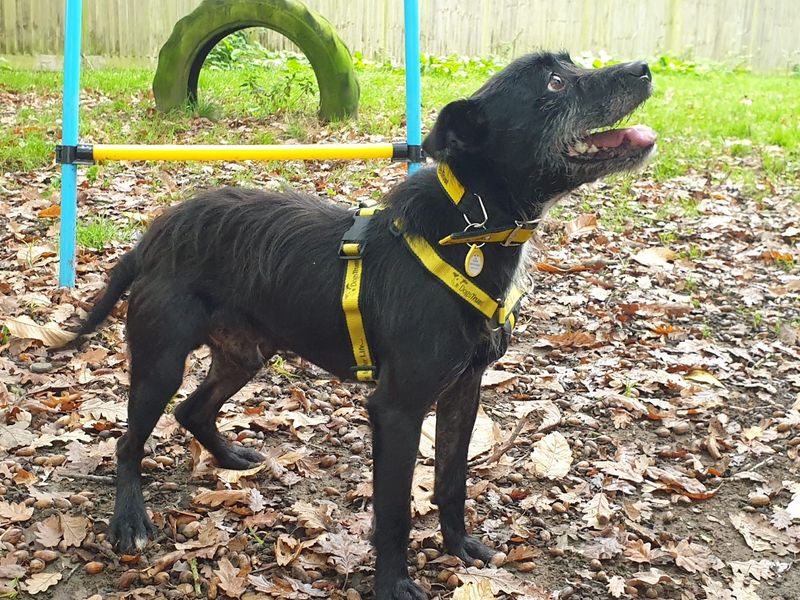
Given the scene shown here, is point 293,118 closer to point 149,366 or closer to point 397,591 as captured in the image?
point 149,366

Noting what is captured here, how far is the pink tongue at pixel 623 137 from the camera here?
3.17 meters

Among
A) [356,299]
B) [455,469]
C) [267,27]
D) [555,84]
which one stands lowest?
[455,469]

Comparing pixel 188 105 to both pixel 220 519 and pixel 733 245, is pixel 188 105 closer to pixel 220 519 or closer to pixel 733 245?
pixel 733 245

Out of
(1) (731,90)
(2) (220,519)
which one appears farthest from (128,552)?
(1) (731,90)

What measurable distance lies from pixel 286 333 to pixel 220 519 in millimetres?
868

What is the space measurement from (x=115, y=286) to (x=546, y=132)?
1.92 metres

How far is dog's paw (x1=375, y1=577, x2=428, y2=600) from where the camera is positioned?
320 cm

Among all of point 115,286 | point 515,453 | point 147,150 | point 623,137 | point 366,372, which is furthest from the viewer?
point 147,150

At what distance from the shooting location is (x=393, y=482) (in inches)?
123

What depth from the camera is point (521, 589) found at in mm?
3299

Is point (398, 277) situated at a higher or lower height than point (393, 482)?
higher

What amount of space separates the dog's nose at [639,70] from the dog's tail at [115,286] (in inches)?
83.5

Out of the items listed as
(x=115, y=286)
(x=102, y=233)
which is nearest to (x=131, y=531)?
(x=115, y=286)

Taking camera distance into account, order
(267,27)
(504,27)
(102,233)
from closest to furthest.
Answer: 1. (102,233)
2. (267,27)
3. (504,27)
